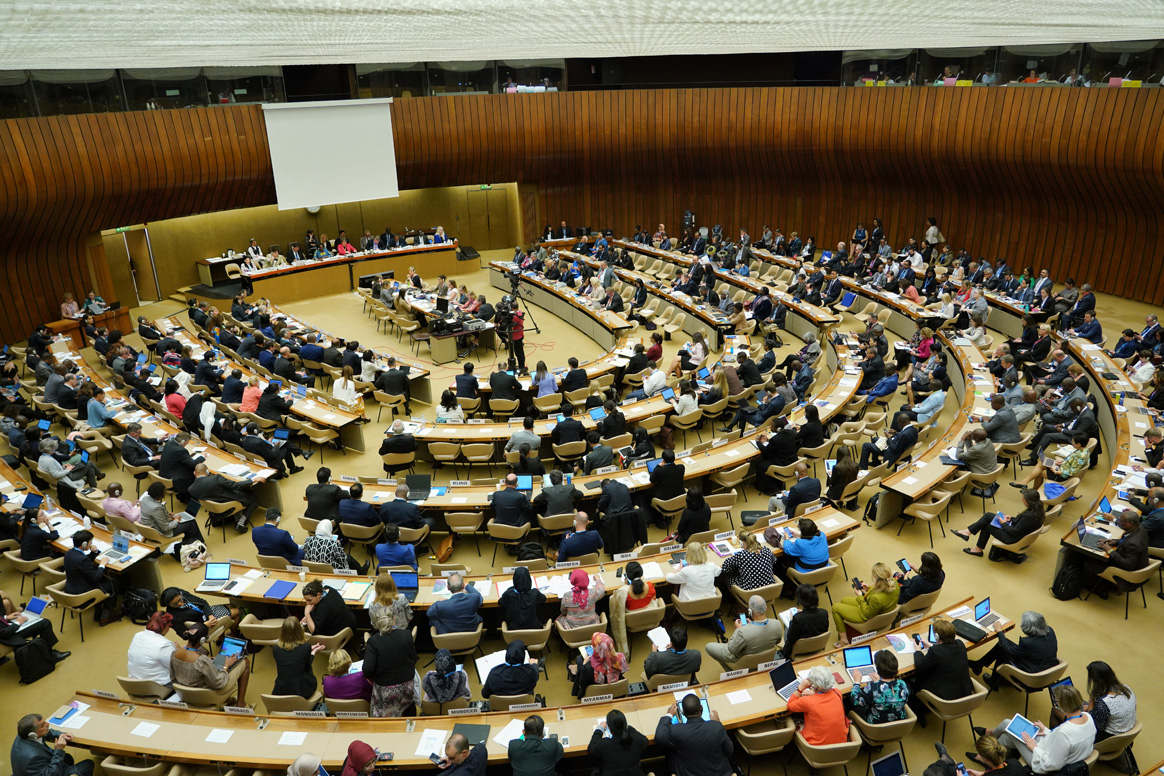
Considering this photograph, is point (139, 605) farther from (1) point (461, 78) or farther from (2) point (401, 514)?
(1) point (461, 78)

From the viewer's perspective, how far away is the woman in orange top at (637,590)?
711cm

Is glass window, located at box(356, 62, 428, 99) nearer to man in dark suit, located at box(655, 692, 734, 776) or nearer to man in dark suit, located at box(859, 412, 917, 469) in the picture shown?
man in dark suit, located at box(859, 412, 917, 469)

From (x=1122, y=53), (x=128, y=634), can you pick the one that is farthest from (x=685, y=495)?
(x=1122, y=53)

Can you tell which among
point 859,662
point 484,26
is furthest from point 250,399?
point 859,662

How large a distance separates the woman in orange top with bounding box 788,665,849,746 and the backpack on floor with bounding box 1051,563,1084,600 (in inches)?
164

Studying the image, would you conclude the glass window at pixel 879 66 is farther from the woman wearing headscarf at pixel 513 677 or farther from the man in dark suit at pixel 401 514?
the woman wearing headscarf at pixel 513 677

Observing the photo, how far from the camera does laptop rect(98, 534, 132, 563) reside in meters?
8.42

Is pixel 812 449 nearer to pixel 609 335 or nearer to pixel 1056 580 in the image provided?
pixel 1056 580

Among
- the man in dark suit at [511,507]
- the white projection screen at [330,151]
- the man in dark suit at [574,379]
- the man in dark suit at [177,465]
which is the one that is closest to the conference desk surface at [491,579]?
the man in dark suit at [511,507]

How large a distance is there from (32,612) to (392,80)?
19.2 metres

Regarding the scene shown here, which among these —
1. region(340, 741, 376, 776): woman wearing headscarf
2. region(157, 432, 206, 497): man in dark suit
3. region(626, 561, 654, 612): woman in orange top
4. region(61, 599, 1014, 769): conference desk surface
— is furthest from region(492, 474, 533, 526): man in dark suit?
region(157, 432, 206, 497): man in dark suit

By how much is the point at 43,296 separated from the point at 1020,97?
2491 centimetres

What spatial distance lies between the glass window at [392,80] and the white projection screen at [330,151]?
54 cm

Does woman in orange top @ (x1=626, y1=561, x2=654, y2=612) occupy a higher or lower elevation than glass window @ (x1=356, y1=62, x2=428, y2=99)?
lower
